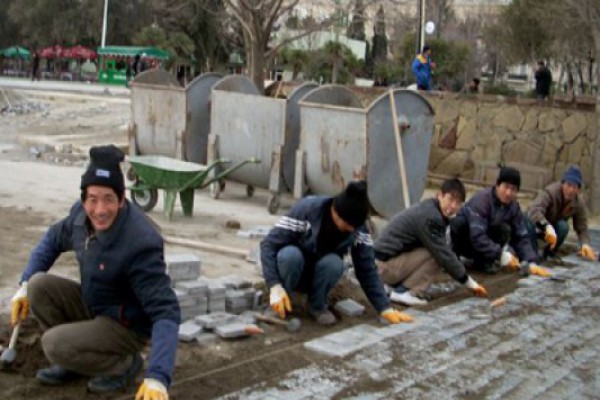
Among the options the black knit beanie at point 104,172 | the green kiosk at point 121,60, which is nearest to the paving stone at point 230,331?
the black knit beanie at point 104,172

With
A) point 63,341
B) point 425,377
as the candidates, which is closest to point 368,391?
point 425,377

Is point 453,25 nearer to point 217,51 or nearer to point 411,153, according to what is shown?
point 217,51

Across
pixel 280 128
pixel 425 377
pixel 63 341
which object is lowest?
pixel 425 377

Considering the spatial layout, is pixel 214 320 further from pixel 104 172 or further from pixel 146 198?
pixel 146 198

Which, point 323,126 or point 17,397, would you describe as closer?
point 17,397

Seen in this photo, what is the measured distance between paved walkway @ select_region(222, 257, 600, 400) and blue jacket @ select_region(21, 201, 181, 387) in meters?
0.77

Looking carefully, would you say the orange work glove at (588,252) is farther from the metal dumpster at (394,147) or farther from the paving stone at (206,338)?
the paving stone at (206,338)

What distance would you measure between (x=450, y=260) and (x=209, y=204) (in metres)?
5.19

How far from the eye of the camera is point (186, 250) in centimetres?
764

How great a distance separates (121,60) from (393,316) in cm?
4378

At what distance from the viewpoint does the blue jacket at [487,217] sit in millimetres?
7543

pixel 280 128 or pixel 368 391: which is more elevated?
pixel 280 128

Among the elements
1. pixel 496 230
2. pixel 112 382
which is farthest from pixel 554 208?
pixel 112 382

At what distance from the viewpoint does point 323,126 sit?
387 inches
